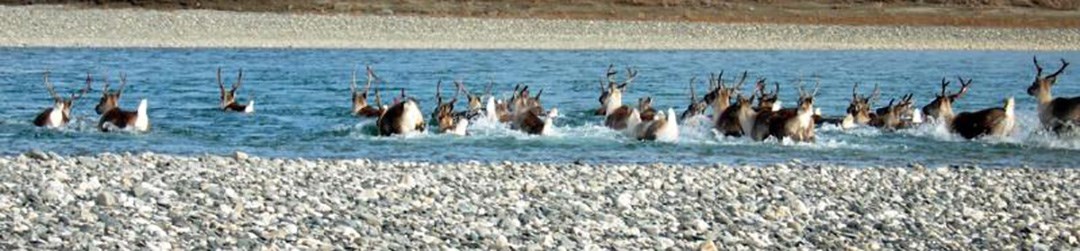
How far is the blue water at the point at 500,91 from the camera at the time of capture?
19.9 metres

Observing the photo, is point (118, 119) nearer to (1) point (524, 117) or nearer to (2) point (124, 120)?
(2) point (124, 120)

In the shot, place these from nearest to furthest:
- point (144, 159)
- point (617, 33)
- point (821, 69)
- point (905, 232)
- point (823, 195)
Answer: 1. point (905, 232)
2. point (823, 195)
3. point (144, 159)
4. point (821, 69)
5. point (617, 33)

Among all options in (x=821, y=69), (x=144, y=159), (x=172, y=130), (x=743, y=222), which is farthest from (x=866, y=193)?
(x=821, y=69)

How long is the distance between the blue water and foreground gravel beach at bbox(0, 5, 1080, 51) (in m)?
2.81

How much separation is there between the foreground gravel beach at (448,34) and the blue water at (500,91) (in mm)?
2812

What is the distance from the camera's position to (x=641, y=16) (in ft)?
213

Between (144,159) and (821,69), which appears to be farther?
(821,69)

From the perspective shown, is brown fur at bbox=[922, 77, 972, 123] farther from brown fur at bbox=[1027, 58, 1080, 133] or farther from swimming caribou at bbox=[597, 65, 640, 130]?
swimming caribou at bbox=[597, 65, 640, 130]

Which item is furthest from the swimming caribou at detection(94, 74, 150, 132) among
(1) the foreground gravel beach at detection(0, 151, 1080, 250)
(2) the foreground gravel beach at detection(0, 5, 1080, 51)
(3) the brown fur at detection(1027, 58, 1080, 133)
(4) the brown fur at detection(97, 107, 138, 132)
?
(2) the foreground gravel beach at detection(0, 5, 1080, 51)

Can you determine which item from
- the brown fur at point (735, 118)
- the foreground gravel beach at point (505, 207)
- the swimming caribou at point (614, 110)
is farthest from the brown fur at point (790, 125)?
the foreground gravel beach at point (505, 207)

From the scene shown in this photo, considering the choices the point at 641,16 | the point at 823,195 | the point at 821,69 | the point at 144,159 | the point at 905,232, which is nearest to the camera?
the point at 905,232

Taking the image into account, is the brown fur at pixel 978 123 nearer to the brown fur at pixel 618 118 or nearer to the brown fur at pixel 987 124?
the brown fur at pixel 987 124

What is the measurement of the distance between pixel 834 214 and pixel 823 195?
130cm

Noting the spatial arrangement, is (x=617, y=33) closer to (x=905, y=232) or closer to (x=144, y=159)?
(x=144, y=159)
